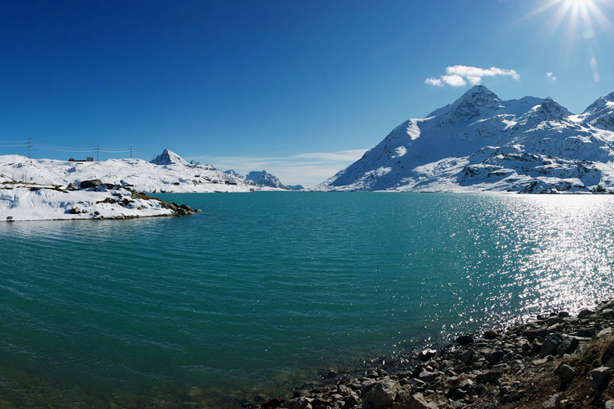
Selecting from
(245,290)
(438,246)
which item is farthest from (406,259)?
(245,290)

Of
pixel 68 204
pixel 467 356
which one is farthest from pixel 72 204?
pixel 467 356

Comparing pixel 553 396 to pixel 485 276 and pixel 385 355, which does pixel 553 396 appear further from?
pixel 485 276

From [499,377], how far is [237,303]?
1628cm

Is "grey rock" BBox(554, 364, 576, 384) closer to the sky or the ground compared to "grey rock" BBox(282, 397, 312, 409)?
closer to the sky

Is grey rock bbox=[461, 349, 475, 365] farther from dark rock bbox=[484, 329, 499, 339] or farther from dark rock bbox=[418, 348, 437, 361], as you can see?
dark rock bbox=[484, 329, 499, 339]

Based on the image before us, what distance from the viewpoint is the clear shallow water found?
50.3ft

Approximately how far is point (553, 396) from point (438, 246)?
132 feet

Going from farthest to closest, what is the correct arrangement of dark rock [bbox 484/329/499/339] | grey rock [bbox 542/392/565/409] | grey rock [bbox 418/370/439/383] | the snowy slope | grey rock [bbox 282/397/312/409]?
the snowy slope < dark rock [bbox 484/329/499/339] < grey rock [bbox 418/370/439/383] < grey rock [bbox 282/397/312/409] < grey rock [bbox 542/392/565/409]

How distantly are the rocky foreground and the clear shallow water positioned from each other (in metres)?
1.98

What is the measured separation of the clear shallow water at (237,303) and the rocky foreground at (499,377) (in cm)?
198

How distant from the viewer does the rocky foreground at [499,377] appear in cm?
944

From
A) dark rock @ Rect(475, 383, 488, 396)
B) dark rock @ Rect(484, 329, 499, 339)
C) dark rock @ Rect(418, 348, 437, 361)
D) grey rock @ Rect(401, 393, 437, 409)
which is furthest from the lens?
dark rock @ Rect(484, 329, 499, 339)

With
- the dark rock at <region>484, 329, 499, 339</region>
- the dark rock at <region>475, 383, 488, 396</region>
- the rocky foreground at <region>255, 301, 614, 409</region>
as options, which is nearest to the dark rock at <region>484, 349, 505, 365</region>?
the rocky foreground at <region>255, 301, 614, 409</region>

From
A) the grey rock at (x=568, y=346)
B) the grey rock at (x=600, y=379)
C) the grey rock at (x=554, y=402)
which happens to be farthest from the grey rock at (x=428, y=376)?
the grey rock at (x=600, y=379)
